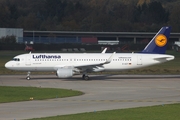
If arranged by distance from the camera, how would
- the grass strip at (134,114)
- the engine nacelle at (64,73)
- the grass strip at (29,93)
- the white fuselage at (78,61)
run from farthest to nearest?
1. the white fuselage at (78,61)
2. the engine nacelle at (64,73)
3. the grass strip at (29,93)
4. the grass strip at (134,114)

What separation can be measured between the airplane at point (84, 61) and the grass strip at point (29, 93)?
9.12m

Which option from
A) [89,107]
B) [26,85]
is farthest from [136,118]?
[26,85]

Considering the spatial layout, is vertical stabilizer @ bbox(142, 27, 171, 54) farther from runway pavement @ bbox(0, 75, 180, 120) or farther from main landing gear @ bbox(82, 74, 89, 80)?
main landing gear @ bbox(82, 74, 89, 80)

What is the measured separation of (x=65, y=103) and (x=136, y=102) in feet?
15.1

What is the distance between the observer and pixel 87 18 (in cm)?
17438

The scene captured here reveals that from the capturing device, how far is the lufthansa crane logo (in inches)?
2084

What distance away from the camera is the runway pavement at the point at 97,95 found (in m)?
28.3

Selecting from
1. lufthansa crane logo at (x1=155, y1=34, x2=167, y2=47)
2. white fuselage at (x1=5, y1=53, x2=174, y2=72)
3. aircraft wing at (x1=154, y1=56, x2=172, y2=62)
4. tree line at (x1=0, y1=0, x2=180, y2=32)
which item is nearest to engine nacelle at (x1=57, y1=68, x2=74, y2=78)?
white fuselage at (x1=5, y1=53, x2=174, y2=72)

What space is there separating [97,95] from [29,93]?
16.5ft

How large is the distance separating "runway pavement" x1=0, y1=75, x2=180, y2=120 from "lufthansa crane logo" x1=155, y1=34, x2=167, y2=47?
3.65 metres

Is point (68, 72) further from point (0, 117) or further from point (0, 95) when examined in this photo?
point (0, 117)

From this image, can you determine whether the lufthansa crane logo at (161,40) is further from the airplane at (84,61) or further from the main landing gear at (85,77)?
the main landing gear at (85,77)

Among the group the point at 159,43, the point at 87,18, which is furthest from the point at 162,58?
the point at 87,18

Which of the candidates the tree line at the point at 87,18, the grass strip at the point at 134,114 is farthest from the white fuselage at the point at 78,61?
the tree line at the point at 87,18
